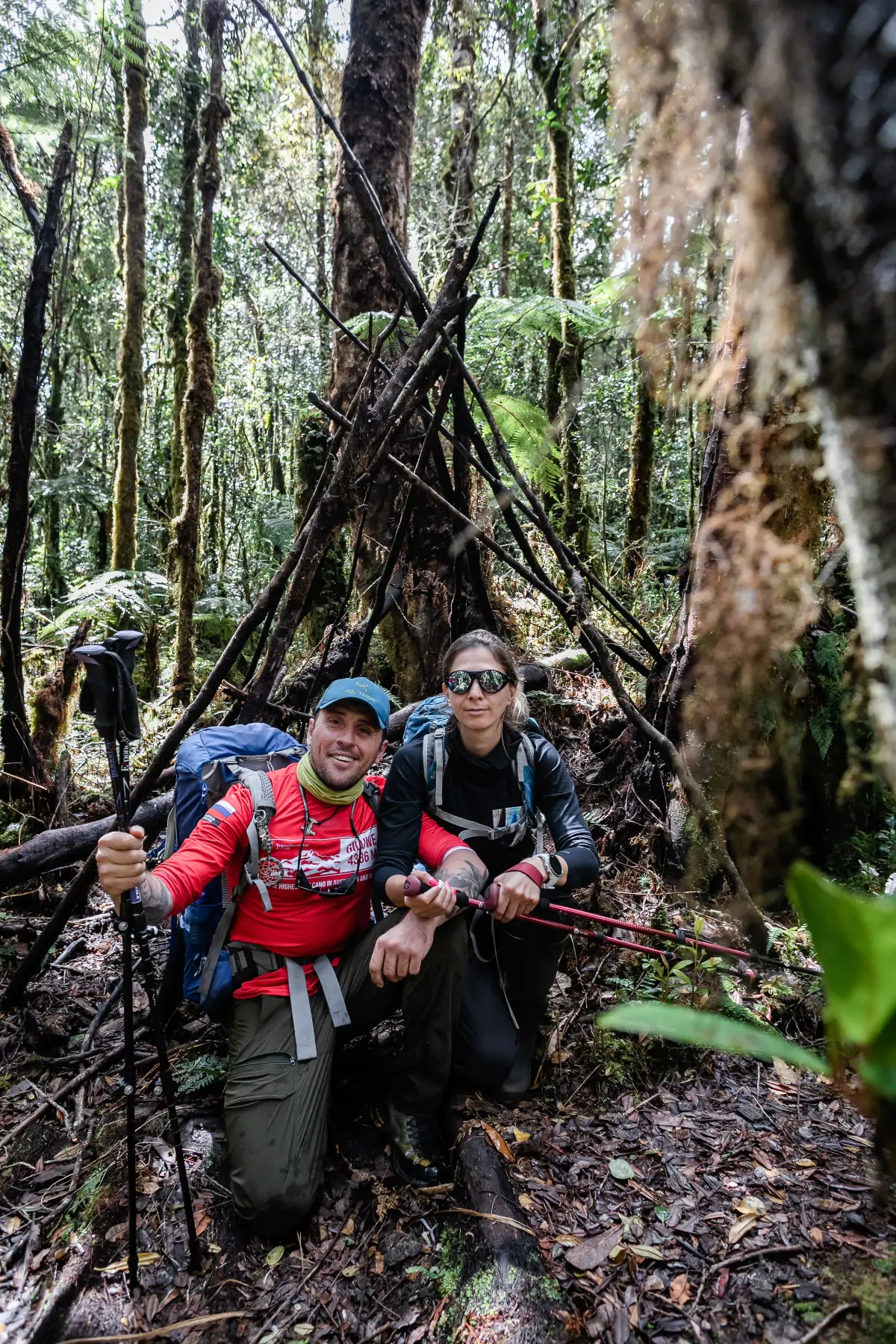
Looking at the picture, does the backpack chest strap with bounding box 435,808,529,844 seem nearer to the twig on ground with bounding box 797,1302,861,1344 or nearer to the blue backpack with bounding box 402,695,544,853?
the blue backpack with bounding box 402,695,544,853

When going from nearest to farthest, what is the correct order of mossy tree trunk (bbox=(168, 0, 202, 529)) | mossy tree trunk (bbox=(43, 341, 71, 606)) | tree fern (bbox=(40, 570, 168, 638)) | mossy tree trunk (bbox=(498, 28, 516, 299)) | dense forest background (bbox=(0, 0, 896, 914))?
dense forest background (bbox=(0, 0, 896, 914)) → tree fern (bbox=(40, 570, 168, 638)) → mossy tree trunk (bbox=(168, 0, 202, 529)) → mossy tree trunk (bbox=(498, 28, 516, 299)) → mossy tree trunk (bbox=(43, 341, 71, 606))

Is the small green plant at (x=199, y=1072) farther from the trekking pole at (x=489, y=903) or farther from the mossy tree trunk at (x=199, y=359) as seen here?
the mossy tree trunk at (x=199, y=359)

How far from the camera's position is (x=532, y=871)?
2.86 m

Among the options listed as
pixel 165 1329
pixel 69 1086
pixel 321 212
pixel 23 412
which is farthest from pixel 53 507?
pixel 165 1329

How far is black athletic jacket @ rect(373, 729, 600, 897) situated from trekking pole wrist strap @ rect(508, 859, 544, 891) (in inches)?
7.4

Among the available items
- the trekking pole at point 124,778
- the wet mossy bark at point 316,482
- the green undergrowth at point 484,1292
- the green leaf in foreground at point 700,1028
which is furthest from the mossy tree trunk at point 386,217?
the green leaf in foreground at point 700,1028

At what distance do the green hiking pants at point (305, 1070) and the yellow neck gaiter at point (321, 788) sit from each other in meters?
0.53

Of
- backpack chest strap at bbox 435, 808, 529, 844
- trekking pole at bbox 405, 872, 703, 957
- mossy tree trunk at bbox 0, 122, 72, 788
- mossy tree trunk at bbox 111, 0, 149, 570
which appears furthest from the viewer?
mossy tree trunk at bbox 111, 0, 149, 570

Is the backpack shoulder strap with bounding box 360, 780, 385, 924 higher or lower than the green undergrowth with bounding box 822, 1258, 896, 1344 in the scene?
higher

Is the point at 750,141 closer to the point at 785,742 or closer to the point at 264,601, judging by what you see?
the point at 785,742

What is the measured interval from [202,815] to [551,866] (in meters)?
1.52

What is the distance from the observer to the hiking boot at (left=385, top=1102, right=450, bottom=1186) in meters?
2.71

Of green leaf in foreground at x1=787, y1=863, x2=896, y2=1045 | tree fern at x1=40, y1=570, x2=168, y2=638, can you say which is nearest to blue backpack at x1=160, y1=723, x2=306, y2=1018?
green leaf in foreground at x1=787, y1=863, x2=896, y2=1045

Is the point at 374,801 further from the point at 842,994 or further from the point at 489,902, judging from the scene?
the point at 842,994
